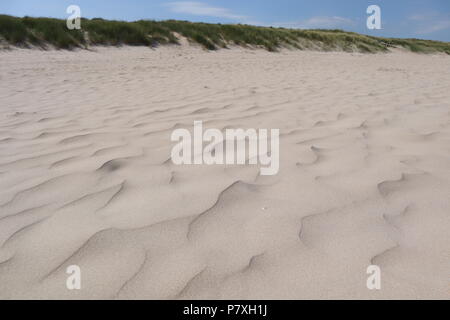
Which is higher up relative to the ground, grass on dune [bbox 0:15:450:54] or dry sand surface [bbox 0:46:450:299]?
grass on dune [bbox 0:15:450:54]

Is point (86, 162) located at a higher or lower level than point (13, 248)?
higher

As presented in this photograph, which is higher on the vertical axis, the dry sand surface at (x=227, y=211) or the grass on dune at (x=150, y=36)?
the grass on dune at (x=150, y=36)

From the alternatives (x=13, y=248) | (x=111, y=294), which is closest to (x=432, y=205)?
(x=111, y=294)

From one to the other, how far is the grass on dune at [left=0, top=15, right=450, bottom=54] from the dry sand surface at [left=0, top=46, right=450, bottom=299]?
1104 centimetres

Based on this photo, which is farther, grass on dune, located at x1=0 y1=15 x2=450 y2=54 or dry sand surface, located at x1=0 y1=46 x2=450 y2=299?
grass on dune, located at x1=0 y1=15 x2=450 y2=54

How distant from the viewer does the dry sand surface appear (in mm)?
1199

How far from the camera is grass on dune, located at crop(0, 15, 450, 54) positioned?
12586mm

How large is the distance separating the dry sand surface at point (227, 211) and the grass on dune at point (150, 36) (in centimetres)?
1104

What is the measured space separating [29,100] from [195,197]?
12.3 ft

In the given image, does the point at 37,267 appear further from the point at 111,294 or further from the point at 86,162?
the point at 86,162

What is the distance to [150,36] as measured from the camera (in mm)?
15273

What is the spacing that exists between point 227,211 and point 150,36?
15.0m

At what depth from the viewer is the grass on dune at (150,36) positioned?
12.6m
